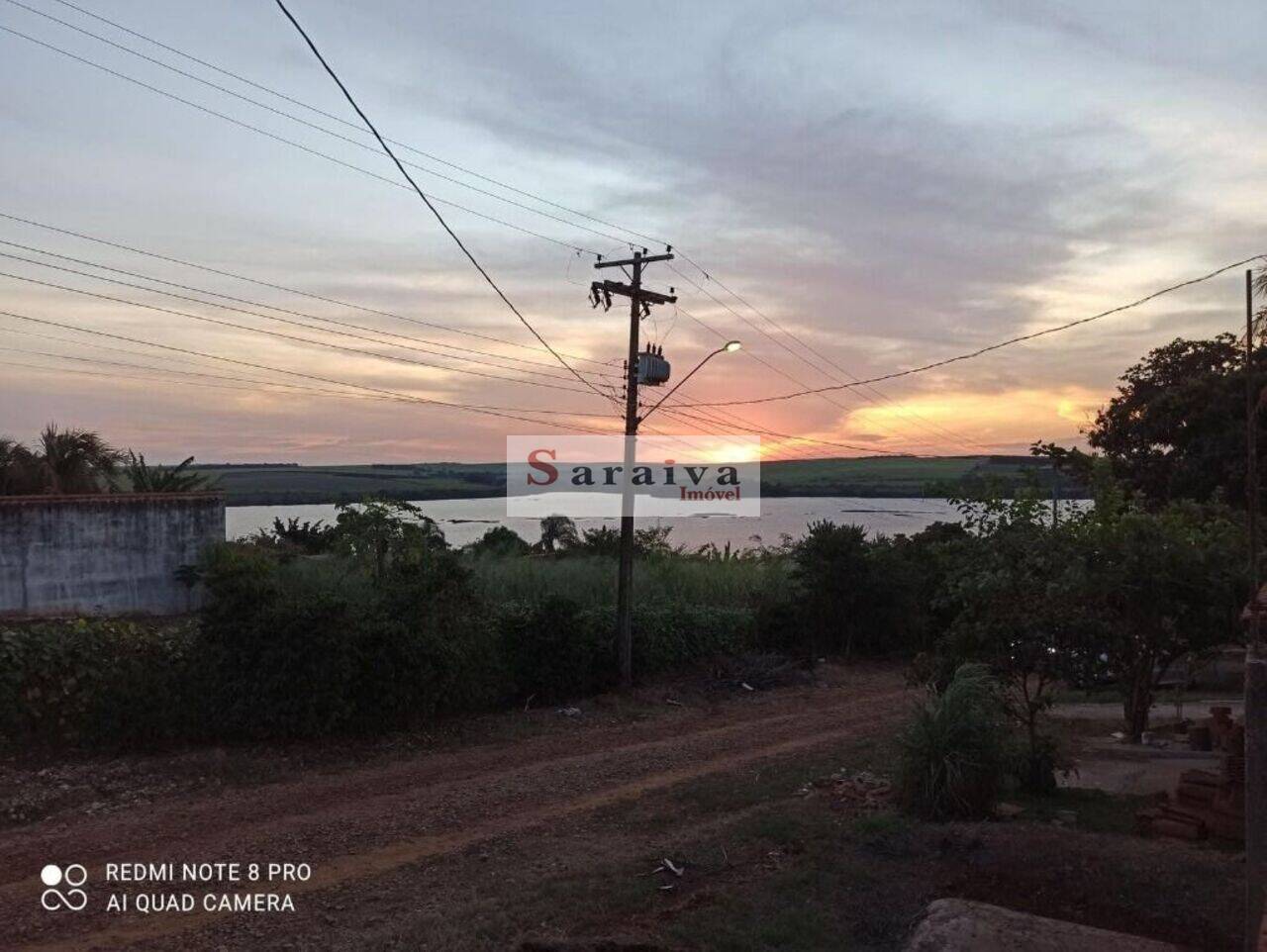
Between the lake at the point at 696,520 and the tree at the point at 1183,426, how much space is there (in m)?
5.36

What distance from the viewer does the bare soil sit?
668 cm

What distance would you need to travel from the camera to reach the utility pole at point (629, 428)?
1727cm

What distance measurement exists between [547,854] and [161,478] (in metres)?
19.3

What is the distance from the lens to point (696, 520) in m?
63.1

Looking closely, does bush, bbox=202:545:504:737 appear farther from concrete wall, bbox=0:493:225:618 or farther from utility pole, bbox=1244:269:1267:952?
utility pole, bbox=1244:269:1267:952

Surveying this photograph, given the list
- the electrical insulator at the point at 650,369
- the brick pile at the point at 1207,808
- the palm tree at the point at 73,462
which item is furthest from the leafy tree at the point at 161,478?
the brick pile at the point at 1207,808

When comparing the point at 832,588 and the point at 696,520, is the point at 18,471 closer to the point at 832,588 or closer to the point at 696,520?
the point at 832,588

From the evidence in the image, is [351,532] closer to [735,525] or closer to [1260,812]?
[1260,812]

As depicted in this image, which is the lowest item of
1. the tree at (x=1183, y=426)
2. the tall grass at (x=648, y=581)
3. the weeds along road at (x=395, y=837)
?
the weeds along road at (x=395, y=837)

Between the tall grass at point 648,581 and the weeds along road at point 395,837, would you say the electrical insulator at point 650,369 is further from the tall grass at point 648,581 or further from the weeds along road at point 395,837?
the weeds along road at point 395,837

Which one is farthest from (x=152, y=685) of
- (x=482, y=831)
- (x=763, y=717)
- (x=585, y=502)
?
(x=585, y=502)

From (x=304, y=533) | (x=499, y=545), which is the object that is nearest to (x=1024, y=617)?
(x=499, y=545)

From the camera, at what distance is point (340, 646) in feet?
42.6

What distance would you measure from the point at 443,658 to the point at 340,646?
162cm
